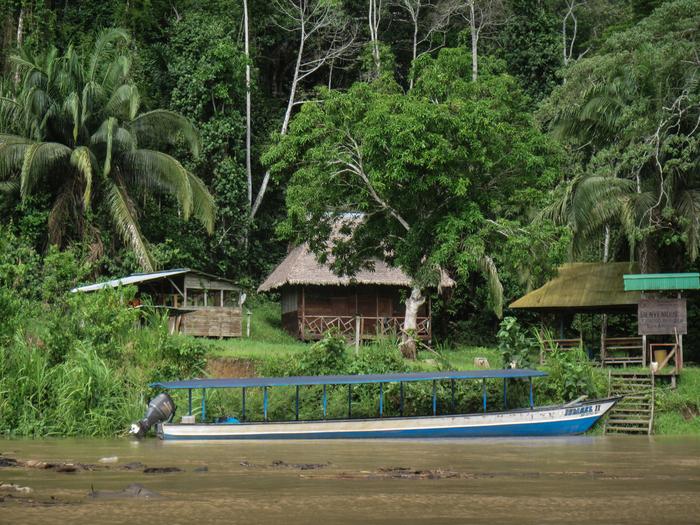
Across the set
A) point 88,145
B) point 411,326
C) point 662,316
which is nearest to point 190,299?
point 88,145

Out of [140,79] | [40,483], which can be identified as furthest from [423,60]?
[40,483]

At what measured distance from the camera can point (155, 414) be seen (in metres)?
16.5

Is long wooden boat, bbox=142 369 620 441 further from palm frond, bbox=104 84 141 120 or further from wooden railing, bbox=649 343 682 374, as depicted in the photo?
palm frond, bbox=104 84 141 120

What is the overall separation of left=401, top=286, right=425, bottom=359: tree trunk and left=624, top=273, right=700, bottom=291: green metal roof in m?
5.21

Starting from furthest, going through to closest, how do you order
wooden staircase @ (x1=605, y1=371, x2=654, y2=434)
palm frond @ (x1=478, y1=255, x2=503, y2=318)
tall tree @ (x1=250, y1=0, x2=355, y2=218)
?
A: tall tree @ (x1=250, y1=0, x2=355, y2=218), palm frond @ (x1=478, y1=255, x2=503, y2=318), wooden staircase @ (x1=605, y1=371, x2=654, y2=434)

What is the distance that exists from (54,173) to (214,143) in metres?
6.40

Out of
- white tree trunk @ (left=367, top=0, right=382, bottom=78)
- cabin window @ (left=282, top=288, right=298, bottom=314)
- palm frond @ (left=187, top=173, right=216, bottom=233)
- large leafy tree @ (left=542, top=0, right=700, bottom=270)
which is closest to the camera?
large leafy tree @ (left=542, top=0, right=700, bottom=270)

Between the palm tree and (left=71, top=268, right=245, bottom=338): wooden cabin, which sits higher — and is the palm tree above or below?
above

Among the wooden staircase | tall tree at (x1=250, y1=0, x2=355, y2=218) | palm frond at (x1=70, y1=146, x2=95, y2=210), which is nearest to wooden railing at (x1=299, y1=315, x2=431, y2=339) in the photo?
tall tree at (x1=250, y1=0, x2=355, y2=218)

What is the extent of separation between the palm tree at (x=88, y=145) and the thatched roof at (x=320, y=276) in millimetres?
3075

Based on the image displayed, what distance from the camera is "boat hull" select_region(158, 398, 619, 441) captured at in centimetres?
1639

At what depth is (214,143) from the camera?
33.8 metres

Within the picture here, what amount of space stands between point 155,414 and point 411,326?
9.77 m

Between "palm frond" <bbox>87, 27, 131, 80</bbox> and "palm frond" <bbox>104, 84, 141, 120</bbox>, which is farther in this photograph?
"palm frond" <bbox>87, 27, 131, 80</bbox>
